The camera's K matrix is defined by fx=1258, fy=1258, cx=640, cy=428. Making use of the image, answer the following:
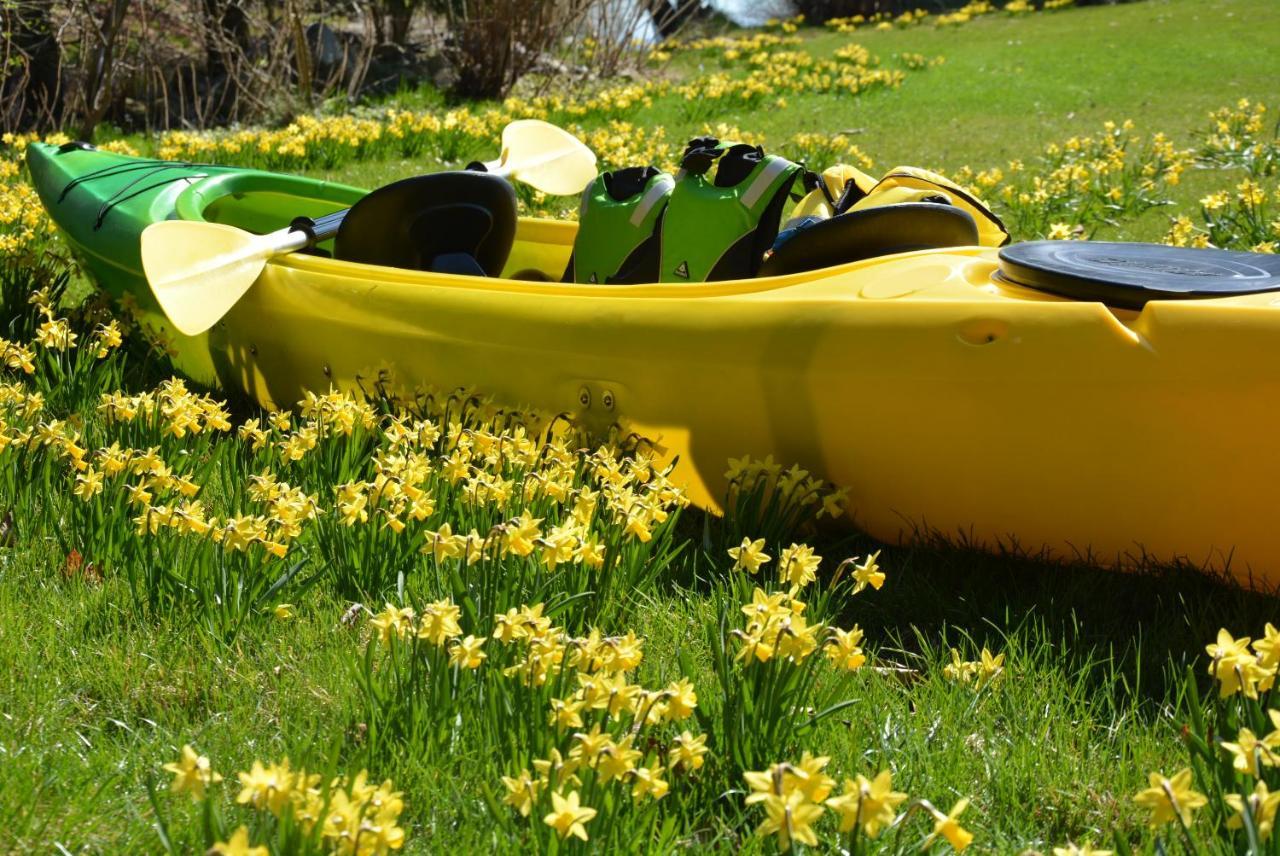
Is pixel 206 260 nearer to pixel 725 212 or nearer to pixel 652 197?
pixel 652 197

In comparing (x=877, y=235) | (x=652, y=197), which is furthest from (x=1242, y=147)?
(x=877, y=235)

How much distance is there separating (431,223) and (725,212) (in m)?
1.00

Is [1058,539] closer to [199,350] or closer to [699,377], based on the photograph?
[699,377]

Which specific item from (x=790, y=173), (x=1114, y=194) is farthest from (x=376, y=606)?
(x=1114, y=194)

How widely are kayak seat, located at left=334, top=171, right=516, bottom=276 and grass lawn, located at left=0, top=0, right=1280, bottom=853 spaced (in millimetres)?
953

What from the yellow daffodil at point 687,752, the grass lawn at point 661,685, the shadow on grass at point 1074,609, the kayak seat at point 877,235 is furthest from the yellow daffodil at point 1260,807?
the kayak seat at point 877,235

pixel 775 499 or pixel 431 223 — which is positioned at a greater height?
pixel 431 223

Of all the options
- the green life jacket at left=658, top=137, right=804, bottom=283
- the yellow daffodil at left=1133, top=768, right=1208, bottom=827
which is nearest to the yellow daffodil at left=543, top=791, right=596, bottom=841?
the yellow daffodil at left=1133, top=768, right=1208, bottom=827

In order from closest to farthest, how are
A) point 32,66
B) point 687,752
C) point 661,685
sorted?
point 687,752, point 661,685, point 32,66

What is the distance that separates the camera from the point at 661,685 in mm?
2105

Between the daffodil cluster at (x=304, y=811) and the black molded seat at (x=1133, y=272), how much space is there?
65.0 inches

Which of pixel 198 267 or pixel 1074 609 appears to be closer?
pixel 1074 609

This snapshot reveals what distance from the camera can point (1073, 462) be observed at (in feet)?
7.79

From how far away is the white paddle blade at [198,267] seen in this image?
353cm
